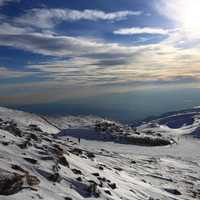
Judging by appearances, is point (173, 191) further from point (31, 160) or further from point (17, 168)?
point (17, 168)

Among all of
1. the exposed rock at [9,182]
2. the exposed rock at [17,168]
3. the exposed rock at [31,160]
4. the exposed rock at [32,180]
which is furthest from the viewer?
the exposed rock at [31,160]

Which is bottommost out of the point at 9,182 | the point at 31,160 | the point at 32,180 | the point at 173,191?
the point at 173,191

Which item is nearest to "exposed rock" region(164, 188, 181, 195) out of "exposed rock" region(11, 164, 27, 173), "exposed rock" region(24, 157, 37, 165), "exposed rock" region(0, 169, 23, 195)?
"exposed rock" region(24, 157, 37, 165)

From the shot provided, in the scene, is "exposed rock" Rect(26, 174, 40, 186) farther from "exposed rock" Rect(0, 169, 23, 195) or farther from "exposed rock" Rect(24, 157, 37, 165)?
"exposed rock" Rect(24, 157, 37, 165)

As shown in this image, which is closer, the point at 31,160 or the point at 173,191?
the point at 31,160

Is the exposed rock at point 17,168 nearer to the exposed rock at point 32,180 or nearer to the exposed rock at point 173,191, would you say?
the exposed rock at point 32,180

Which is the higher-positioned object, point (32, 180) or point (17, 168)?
point (17, 168)

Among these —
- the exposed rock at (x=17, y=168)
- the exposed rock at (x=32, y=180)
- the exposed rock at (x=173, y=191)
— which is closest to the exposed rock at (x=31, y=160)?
the exposed rock at (x=17, y=168)

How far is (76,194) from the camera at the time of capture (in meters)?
18.8

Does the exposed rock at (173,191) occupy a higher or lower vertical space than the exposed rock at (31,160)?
lower

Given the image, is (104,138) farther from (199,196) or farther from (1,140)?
(1,140)

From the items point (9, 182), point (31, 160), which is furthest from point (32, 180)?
point (31, 160)

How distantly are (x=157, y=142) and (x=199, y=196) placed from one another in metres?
58.7

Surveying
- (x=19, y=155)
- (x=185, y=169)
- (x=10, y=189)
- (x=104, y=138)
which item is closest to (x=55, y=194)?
(x=10, y=189)
